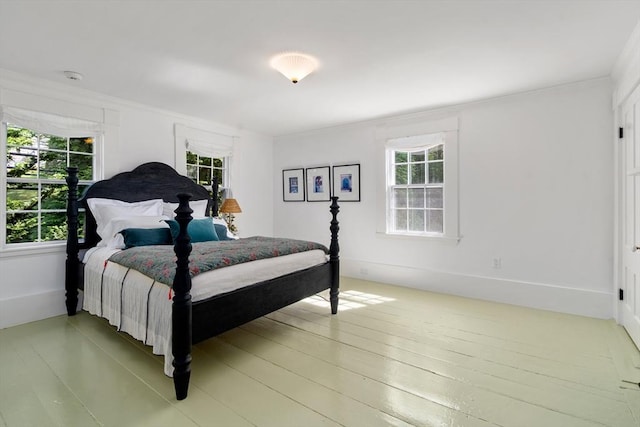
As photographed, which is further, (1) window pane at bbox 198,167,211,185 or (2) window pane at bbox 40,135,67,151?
(1) window pane at bbox 198,167,211,185

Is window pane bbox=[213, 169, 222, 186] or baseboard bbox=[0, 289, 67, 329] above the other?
window pane bbox=[213, 169, 222, 186]

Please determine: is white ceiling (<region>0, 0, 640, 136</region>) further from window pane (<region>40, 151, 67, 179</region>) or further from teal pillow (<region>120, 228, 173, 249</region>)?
teal pillow (<region>120, 228, 173, 249</region>)

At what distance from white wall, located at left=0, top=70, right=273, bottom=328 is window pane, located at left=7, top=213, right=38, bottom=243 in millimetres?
200

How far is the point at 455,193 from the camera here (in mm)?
4133

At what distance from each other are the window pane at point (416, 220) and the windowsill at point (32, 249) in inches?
165

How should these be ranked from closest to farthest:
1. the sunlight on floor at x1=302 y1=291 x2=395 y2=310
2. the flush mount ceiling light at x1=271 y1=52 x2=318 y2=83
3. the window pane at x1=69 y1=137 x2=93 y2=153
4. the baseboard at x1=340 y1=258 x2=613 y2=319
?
the flush mount ceiling light at x1=271 y1=52 x2=318 y2=83, the baseboard at x1=340 y1=258 x2=613 y2=319, the window pane at x1=69 y1=137 x2=93 y2=153, the sunlight on floor at x1=302 y1=291 x2=395 y2=310

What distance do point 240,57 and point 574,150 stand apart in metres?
3.45

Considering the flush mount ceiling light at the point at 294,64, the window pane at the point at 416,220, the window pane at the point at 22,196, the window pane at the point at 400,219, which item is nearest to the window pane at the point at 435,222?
the window pane at the point at 416,220

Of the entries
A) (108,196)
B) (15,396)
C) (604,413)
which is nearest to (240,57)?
(108,196)

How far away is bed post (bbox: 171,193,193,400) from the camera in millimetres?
1940

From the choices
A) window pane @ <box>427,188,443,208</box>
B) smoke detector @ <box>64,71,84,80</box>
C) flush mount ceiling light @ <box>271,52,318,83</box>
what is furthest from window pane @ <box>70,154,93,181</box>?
window pane @ <box>427,188,443,208</box>

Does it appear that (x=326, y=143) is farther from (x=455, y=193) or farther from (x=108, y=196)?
(x=108, y=196)

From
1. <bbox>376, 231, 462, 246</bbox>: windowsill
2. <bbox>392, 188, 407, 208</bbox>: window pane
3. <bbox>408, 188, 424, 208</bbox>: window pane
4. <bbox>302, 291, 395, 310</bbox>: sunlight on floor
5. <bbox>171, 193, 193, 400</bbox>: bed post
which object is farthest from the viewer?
<bbox>392, 188, 407, 208</bbox>: window pane

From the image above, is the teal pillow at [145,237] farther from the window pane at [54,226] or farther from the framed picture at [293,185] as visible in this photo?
the framed picture at [293,185]
